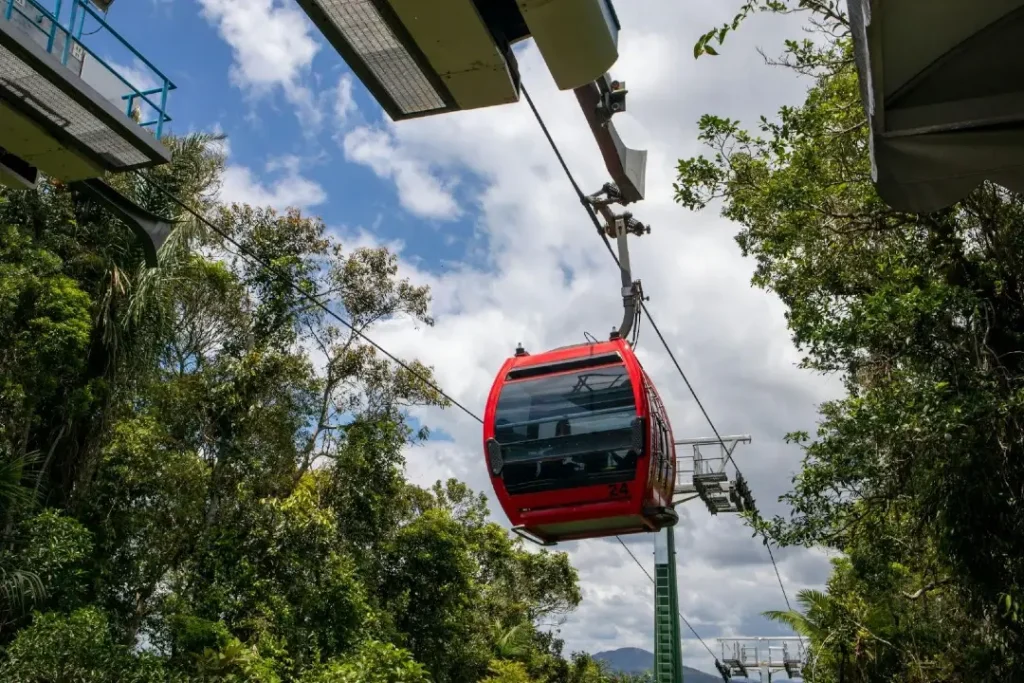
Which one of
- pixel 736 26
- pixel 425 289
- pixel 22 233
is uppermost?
pixel 425 289

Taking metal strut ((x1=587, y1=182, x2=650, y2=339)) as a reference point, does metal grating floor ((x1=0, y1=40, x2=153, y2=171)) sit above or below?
below

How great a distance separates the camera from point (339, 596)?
44.9 ft

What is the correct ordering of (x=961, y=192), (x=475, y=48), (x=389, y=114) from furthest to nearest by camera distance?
(x=389, y=114)
(x=475, y=48)
(x=961, y=192)

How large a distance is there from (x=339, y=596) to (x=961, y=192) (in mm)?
12843

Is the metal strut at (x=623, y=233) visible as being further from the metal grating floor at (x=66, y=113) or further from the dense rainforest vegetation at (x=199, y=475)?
the dense rainforest vegetation at (x=199, y=475)

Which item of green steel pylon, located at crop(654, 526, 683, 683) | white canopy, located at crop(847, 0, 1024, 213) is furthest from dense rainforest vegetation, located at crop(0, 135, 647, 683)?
white canopy, located at crop(847, 0, 1024, 213)

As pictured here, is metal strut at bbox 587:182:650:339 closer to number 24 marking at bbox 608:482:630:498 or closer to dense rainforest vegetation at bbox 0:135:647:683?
number 24 marking at bbox 608:482:630:498

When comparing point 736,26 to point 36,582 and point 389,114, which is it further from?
point 36,582

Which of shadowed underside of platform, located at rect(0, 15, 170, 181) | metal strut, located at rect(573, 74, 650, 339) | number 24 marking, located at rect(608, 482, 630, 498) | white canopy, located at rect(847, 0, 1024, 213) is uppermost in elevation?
metal strut, located at rect(573, 74, 650, 339)

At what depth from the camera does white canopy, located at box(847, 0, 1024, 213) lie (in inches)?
75.0

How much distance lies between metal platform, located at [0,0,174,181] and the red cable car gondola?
4.44 m

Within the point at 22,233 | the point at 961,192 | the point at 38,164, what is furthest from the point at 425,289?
the point at 961,192

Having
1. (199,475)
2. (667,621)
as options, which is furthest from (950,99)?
(667,621)

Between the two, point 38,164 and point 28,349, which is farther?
point 28,349
